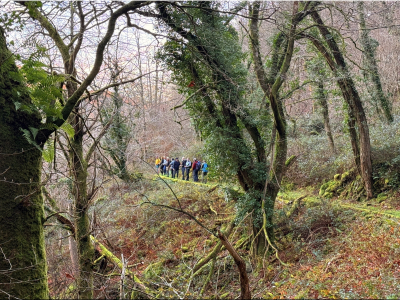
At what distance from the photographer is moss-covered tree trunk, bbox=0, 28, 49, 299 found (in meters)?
3.35

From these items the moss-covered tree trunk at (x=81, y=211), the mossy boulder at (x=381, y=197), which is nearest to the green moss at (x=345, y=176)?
the mossy boulder at (x=381, y=197)

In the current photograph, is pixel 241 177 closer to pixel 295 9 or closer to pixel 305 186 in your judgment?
pixel 295 9

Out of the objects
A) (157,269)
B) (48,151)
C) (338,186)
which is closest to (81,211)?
(48,151)

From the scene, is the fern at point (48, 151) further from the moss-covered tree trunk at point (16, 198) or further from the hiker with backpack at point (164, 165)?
the hiker with backpack at point (164, 165)

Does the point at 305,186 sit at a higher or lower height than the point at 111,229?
higher

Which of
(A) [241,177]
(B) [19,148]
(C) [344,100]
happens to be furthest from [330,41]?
(B) [19,148]

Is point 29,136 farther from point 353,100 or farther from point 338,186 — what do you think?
point 338,186

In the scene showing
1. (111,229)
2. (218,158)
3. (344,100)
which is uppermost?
(344,100)

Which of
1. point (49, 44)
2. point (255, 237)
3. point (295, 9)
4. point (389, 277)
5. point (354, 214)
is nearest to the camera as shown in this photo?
point (389, 277)

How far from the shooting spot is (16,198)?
3420mm

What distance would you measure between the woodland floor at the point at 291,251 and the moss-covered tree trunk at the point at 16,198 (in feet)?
4.68

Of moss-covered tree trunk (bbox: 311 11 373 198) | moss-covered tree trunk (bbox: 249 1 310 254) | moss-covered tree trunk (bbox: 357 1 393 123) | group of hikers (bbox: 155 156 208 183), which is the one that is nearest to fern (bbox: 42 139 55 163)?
moss-covered tree trunk (bbox: 249 1 310 254)

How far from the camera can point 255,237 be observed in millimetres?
9469

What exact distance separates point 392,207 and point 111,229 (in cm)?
1122
